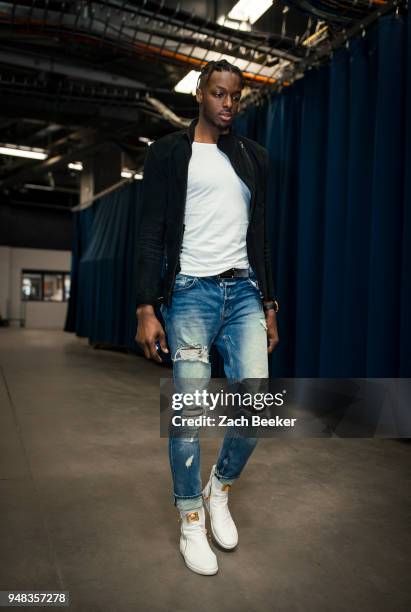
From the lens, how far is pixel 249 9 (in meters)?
3.25

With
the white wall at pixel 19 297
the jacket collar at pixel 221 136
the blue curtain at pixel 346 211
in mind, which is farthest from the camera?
the white wall at pixel 19 297

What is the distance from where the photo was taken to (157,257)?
1.20 metres

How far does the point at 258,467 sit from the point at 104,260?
4.83 metres

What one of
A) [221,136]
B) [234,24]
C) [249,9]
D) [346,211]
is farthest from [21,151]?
[221,136]

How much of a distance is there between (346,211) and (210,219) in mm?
1524

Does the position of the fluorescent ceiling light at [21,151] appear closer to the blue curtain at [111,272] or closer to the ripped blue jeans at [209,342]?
the blue curtain at [111,272]

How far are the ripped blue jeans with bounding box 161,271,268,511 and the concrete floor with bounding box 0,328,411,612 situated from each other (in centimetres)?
20

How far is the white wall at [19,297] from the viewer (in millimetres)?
13336

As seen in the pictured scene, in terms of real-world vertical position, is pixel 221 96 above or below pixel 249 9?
below

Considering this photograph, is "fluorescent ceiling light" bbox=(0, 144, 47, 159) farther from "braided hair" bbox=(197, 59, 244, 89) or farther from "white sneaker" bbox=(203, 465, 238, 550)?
"white sneaker" bbox=(203, 465, 238, 550)

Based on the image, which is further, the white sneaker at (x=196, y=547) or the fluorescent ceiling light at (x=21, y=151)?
the fluorescent ceiling light at (x=21, y=151)

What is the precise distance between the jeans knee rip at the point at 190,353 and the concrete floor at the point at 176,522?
1.59 ft

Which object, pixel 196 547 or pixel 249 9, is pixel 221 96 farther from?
pixel 249 9

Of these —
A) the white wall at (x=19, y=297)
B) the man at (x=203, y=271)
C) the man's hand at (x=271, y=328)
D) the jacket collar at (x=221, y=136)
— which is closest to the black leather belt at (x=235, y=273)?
the man at (x=203, y=271)
